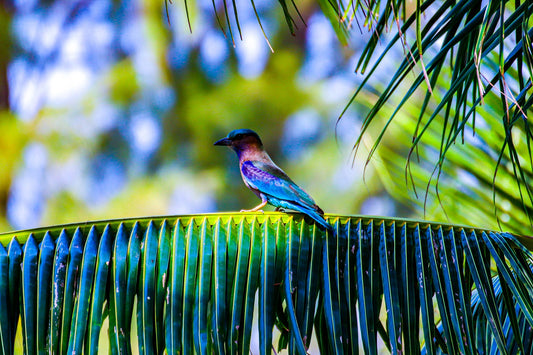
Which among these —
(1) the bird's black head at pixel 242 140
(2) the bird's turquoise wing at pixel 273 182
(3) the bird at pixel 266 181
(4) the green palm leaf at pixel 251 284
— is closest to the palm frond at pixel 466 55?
(4) the green palm leaf at pixel 251 284

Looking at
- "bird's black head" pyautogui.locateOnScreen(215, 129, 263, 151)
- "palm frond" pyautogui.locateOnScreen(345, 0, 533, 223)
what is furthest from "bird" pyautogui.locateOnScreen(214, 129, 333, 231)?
"palm frond" pyautogui.locateOnScreen(345, 0, 533, 223)

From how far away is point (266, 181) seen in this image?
3.74 meters

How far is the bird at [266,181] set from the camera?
2.87 m

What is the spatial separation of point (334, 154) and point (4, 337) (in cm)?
783

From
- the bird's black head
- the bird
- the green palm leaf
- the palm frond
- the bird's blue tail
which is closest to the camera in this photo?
the palm frond

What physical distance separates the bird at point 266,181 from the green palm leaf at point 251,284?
22cm

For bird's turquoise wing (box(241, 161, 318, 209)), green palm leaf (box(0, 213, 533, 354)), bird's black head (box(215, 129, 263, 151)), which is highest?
bird's black head (box(215, 129, 263, 151))

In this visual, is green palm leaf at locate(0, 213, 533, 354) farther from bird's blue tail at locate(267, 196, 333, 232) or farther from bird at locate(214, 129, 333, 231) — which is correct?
bird at locate(214, 129, 333, 231)

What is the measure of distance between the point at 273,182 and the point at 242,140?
2.71ft

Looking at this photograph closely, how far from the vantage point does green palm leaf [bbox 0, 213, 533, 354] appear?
2211mm

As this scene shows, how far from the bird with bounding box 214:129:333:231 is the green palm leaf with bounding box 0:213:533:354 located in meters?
0.22

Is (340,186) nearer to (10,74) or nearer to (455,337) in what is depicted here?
(10,74)

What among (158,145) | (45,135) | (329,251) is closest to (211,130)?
(158,145)

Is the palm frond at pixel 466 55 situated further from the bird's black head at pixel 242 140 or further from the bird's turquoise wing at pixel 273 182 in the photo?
the bird's black head at pixel 242 140
